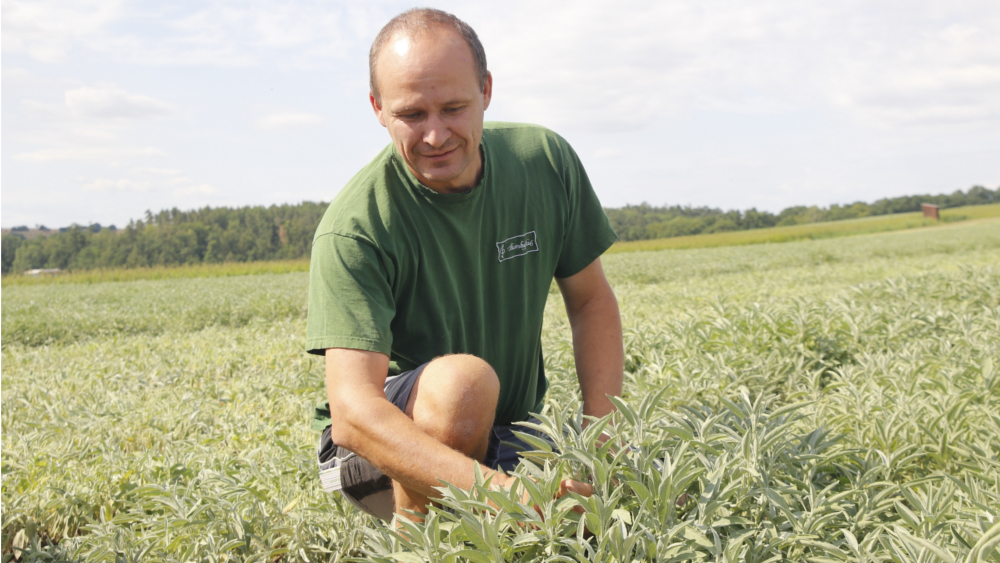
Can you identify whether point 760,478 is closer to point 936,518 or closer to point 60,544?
point 936,518

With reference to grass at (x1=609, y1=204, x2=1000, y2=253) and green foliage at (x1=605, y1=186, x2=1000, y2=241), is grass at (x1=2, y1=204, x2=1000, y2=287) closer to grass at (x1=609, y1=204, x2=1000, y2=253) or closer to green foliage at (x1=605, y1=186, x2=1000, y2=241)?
grass at (x1=609, y1=204, x2=1000, y2=253)

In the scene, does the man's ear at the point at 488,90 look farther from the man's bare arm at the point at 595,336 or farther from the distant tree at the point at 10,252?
the distant tree at the point at 10,252

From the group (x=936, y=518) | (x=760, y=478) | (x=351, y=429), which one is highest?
(x=351, y=429)

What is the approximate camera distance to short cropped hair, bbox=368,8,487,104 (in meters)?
1.95

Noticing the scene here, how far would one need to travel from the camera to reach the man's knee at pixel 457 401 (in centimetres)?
182

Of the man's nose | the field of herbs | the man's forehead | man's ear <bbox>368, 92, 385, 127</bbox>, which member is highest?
the man's forehead

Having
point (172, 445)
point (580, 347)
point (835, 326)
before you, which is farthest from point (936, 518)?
point (172, 445)

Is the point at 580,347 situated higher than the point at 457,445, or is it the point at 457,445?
the point at 580,347

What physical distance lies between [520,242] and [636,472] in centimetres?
106

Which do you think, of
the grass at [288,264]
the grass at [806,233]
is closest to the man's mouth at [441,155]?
the grass at [288,264]

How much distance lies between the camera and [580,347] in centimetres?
250

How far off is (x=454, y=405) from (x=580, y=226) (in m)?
1.05

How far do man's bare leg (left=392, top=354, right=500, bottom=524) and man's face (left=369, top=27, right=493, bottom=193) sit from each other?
0.65 m

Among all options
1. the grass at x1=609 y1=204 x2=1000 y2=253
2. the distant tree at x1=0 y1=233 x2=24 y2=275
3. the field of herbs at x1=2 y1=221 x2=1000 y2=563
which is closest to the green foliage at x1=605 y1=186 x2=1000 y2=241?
the grass at x1=609 y1=204 x2=1000 y2=253
